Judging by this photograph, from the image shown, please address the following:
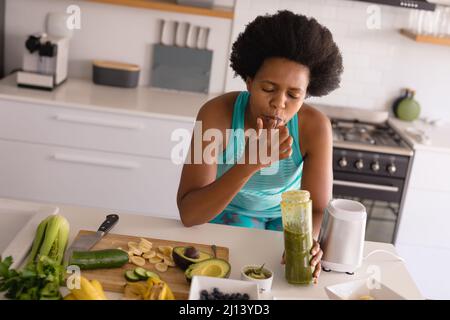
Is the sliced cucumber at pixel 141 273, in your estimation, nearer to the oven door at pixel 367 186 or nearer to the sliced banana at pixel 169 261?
the sliced banana at pixel 169 261

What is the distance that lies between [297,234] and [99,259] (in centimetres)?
51

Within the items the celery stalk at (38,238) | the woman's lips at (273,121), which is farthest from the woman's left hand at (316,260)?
the celery stalk at (38,238)

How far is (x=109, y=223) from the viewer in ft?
6.06

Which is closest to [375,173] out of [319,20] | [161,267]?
[319,20]

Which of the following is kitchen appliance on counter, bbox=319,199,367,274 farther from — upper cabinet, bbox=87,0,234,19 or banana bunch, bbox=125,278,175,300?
upper cabinet, bbox=87,0,234,19

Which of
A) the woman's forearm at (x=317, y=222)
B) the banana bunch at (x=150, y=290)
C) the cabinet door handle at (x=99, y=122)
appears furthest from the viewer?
the cabinet door handle at (x=99, y=122)

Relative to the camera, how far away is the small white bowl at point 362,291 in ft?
4.90

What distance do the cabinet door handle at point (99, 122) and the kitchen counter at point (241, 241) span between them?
4.67 ft

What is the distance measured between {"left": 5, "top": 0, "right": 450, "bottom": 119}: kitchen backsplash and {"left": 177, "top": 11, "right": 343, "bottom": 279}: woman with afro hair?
5.81ft

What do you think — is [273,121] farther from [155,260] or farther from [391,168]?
[391,168]

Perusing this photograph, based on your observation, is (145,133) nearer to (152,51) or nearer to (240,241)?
(152,51)

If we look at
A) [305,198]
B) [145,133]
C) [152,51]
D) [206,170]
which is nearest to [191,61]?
[152,51]

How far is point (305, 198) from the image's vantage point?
1612mm

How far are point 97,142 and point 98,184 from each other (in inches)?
9.8
